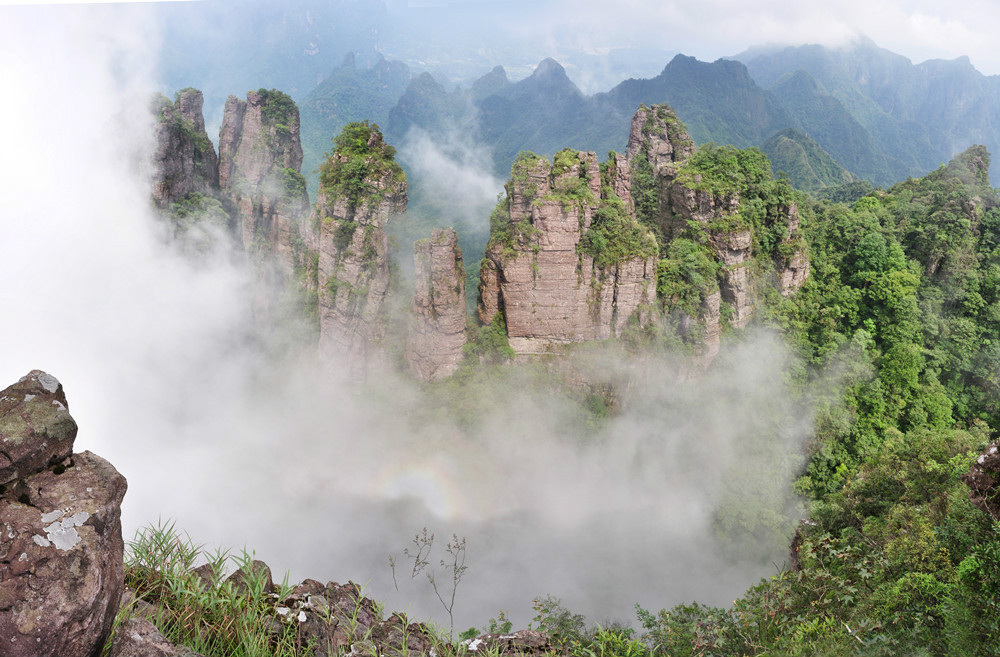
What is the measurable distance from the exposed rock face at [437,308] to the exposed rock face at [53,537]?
2876 cm

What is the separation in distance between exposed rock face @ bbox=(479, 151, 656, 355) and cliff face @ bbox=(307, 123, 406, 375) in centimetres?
800

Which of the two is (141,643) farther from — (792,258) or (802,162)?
(802,162)

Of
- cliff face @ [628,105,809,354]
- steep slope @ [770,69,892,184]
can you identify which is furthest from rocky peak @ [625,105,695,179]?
steep slope @ [770,69,892,184]

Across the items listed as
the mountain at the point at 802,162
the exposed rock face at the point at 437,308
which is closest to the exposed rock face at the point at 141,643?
the exposed rock face at the point at 437,308

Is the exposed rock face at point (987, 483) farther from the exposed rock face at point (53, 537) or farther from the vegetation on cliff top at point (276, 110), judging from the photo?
the vegetation on cliff top at point (276, 110)

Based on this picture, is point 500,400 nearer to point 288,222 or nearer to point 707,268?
point 707,268

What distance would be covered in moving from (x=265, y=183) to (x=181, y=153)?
25.6ft

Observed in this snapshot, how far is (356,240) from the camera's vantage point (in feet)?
121

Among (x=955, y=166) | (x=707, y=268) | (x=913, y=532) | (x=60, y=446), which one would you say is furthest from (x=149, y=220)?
(x=955, y=166)

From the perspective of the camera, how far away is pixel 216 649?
695 cm

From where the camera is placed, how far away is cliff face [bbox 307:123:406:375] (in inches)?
1453

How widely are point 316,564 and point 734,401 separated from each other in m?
30.3

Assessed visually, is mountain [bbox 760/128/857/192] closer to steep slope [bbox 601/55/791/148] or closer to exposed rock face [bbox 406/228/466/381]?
steep slope [bbox 601/55/791/148]

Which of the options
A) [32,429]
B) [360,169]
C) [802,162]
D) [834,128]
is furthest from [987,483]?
[834,128]
